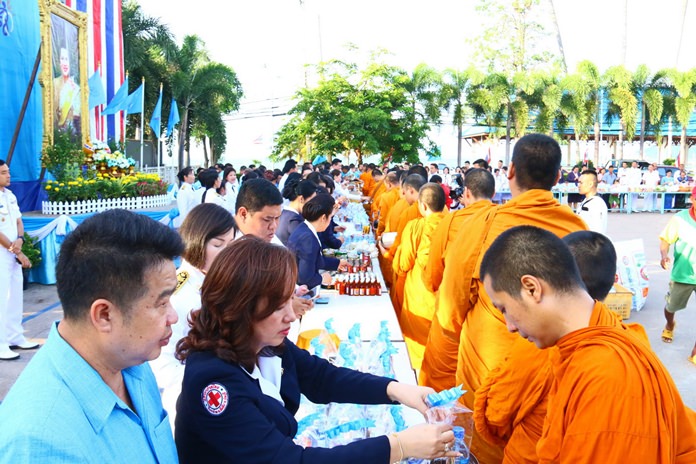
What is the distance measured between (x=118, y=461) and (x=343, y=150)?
65.6 ft

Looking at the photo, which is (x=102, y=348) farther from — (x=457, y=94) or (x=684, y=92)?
(x=684, y=92)

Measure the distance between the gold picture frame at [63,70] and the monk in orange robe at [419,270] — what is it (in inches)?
315

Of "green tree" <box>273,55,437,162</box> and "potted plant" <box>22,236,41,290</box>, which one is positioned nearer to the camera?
"potted plant" <box>22,236,41,290</box>

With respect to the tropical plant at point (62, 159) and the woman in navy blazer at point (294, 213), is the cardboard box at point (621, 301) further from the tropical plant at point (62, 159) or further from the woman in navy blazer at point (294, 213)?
the tropical plant at point (62, 159)

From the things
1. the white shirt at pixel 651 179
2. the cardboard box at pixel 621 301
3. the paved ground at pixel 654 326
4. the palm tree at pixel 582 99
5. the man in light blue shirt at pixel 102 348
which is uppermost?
the palm tree at pixel 582 99

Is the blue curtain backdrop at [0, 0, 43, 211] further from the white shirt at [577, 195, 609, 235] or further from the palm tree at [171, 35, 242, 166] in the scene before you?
the palm tree at [171, 35, 242, 166]

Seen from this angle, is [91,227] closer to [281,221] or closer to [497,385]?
[497,385]

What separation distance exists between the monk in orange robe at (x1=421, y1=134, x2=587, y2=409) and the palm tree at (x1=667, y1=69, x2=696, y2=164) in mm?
27333

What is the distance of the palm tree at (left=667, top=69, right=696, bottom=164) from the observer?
24.9 metres

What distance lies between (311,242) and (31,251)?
4.81m

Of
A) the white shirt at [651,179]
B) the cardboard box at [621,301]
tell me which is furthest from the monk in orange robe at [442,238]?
the white shirt at [651,179]

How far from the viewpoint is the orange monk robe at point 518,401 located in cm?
194

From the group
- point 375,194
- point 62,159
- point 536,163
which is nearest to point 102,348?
point 536,163

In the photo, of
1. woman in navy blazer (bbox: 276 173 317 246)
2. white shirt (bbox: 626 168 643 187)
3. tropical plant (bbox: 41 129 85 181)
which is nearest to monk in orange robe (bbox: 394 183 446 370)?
woman in navy blazer (bbox: 276 173 317 246)
